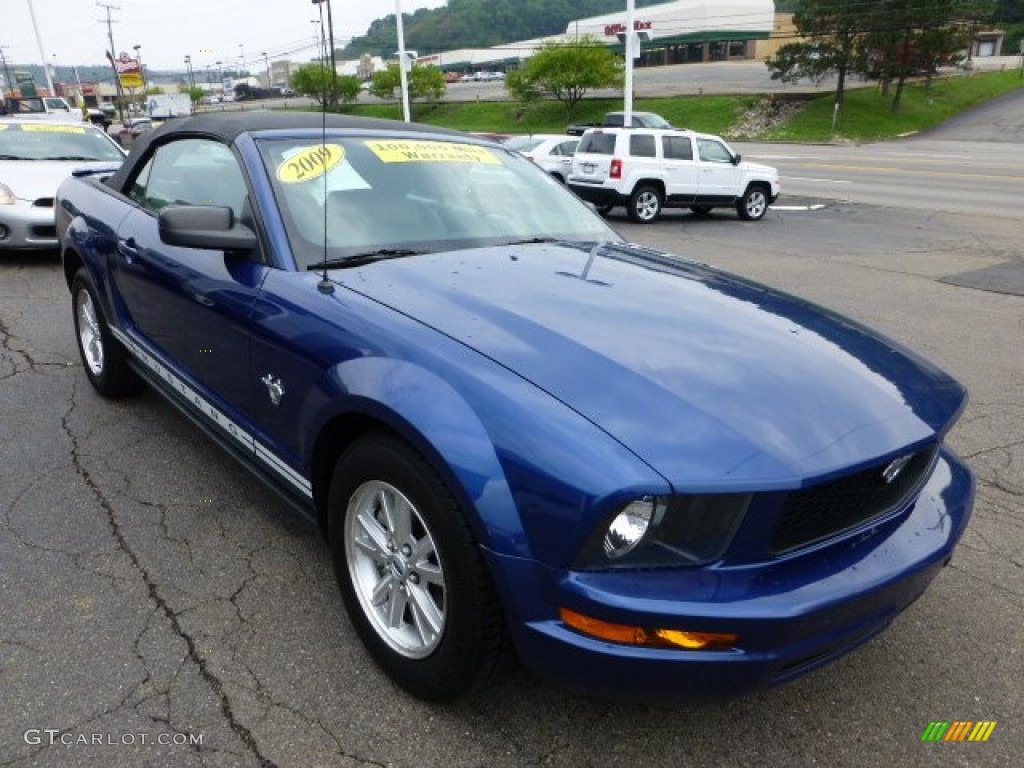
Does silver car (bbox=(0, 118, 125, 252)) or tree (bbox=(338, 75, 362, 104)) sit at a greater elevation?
tree (bbox=(338, 75, 362, 104))

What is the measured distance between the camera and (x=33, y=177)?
28.0ft

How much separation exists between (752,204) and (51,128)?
11.6 m

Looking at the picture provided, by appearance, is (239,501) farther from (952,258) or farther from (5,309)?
(952,258)

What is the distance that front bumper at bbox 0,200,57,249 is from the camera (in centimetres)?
825

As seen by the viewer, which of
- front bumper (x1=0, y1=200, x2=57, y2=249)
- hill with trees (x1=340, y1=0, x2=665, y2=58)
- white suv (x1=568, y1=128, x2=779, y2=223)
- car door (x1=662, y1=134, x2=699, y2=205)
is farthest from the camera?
hill with trees (x1=340, y1=0, x2=665, y2=58)

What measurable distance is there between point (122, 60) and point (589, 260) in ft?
221

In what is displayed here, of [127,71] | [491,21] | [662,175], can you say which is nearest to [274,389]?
[662,175]

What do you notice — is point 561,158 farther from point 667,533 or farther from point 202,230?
point 667,533

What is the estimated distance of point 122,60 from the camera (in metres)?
59.5

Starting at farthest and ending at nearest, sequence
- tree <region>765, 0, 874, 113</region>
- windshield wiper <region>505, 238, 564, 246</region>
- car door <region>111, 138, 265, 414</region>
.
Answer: tree <region>765, 0, 874, 113</region>
windshield wiper <region>505, 238, 564, 246</region>
car door <region>111, 138, 265, 414</region>

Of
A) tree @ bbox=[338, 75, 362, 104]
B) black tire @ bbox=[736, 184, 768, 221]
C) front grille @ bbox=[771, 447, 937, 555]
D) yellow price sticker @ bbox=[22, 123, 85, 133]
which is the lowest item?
black tire @ bbox=[736, 184, 768, 221]

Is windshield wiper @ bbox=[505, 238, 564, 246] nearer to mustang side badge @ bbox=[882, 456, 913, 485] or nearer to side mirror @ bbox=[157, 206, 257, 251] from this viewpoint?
side mirror @ bbox=[157, 206, 257, 251]

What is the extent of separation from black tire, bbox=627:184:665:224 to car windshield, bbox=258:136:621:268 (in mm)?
11581

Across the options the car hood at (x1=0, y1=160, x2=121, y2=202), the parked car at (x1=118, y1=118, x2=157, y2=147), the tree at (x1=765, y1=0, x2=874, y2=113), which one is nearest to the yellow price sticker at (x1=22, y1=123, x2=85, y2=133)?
the parked car at (x1=118, y1=118, x2=157, y2=147)
